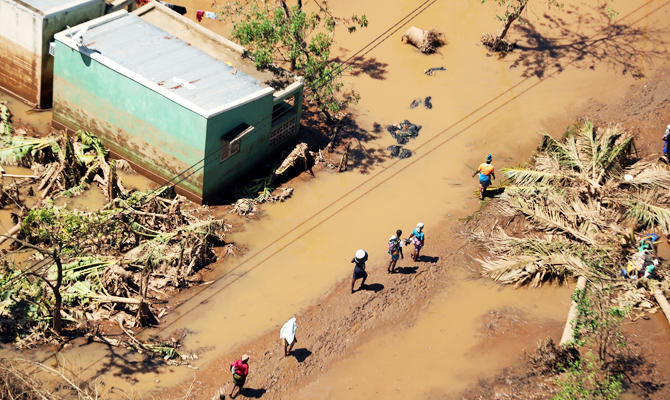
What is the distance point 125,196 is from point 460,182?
989cm

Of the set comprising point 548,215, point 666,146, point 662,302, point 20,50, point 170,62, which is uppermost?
point 170,62

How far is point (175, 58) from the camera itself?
20969mm

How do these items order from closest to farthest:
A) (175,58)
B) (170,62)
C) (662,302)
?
(662,302), (170,62), (175,58)

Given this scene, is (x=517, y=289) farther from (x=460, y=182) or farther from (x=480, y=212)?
(x=460, y=182)

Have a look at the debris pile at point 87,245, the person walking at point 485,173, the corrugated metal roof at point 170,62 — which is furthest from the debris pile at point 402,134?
the debris pile at point 87,245

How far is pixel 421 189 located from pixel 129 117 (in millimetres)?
8785

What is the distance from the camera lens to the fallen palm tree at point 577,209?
1805 cm

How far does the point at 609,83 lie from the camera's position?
2594cm

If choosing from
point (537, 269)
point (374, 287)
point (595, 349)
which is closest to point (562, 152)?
point (537, 269)

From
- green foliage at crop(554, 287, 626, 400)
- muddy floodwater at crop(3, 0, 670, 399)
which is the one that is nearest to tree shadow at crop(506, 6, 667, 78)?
muddy floodwater at crop(3, 0, 670, 399)

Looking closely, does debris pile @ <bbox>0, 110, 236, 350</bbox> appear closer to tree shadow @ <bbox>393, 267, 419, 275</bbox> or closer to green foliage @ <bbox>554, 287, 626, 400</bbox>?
tree shadow @ <bbox>393, 267, 419, 275</bbox>

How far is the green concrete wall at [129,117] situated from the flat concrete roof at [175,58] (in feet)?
1.07

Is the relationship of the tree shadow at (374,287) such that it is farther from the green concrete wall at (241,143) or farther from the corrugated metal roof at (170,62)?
the corrugated metal roof at (170,62)

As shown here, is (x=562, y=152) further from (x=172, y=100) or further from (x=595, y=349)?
(x=172, y=100)
